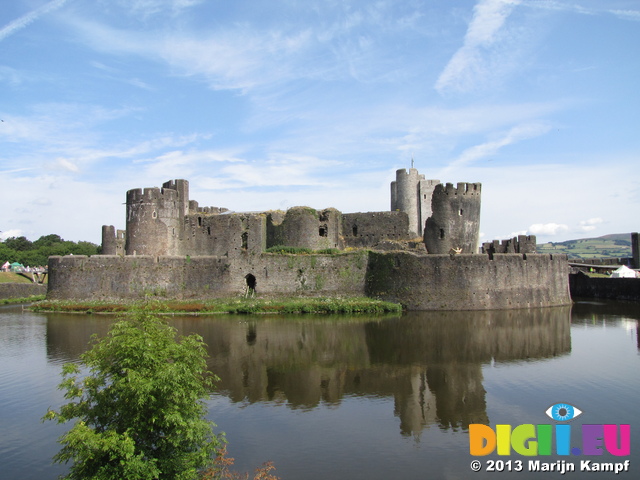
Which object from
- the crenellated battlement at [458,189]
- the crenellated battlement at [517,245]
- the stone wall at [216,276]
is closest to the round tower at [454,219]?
the crenellated battlement at [458,189]

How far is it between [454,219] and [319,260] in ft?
27.2

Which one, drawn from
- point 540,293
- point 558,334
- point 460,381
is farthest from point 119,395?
point 540,293

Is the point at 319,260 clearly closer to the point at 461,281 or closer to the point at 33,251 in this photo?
the point at 461,281

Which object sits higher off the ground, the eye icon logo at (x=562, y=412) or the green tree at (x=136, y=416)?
the green tree at (x=136, y=416)

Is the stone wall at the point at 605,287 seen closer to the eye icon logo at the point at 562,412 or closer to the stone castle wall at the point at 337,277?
the stone castle wall at the point at 337,277

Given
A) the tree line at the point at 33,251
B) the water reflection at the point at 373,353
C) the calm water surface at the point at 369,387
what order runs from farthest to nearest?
the tree line at the point at 33,251
the water reflection at the point at 373,353
the calm water surface at the point at 369,387

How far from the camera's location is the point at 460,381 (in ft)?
44.3

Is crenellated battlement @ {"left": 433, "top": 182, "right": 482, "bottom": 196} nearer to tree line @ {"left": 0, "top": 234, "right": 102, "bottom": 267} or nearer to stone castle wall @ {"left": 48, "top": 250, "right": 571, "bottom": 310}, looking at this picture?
stone castle wall @ {"left": 48, "top": 250, "right": 571, "bottom": 310}

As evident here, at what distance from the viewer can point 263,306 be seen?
2738 cm

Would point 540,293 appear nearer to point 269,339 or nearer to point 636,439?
point 269,339

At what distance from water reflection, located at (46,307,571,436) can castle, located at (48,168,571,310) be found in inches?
95.0

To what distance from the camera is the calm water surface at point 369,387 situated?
30.3ft

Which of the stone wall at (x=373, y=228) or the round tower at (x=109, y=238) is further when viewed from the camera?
the round tower at (x=109, y=238)

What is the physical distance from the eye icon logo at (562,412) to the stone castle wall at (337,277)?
51.4 ft
